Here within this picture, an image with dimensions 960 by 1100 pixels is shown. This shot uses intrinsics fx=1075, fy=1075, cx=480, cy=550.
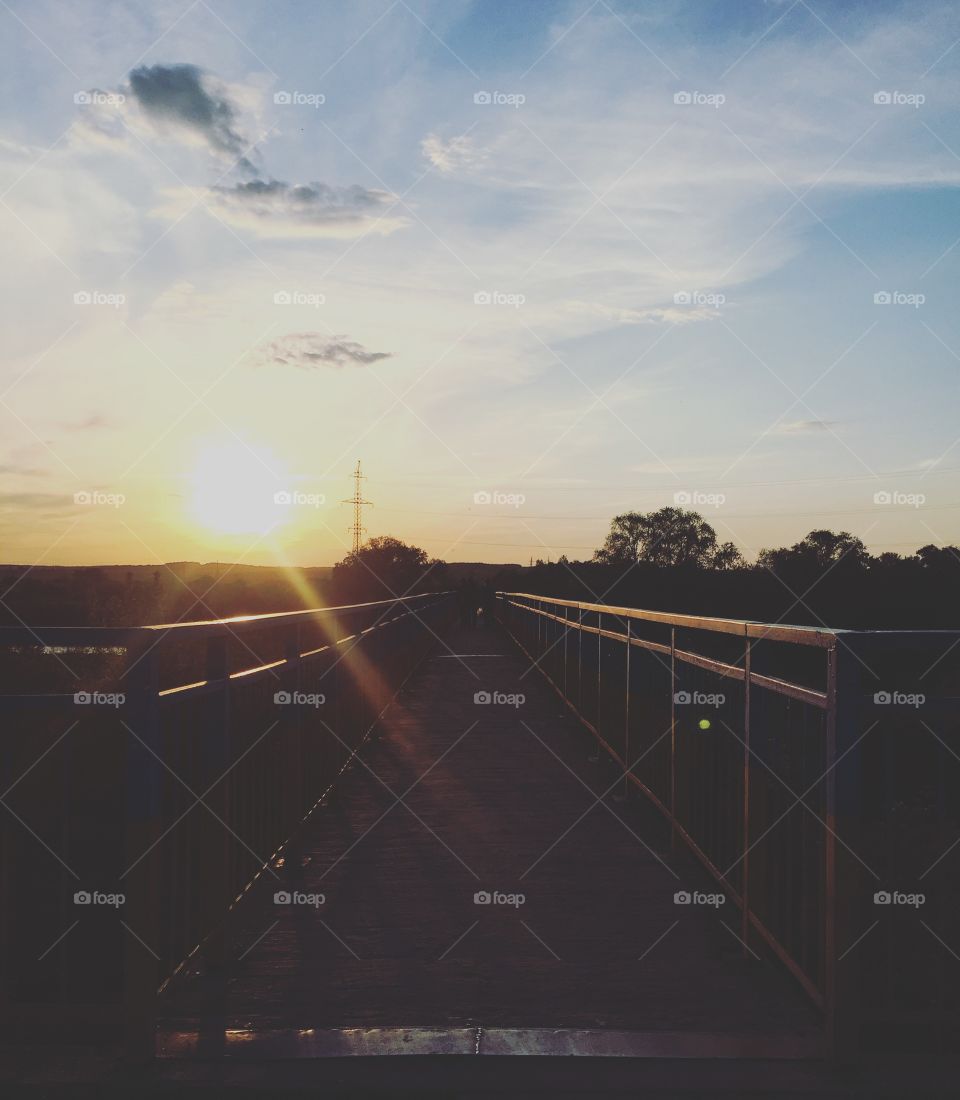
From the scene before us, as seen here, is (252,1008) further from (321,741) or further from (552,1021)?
(321,741)

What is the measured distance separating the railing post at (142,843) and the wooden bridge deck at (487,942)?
0.19 metres

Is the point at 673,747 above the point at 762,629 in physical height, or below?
below

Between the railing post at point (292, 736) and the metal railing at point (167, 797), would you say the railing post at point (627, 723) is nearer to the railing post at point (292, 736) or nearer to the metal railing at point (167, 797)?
the metal railing at point (167, 797)

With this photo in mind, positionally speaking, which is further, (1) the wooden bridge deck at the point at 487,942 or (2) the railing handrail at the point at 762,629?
(1) the wooden bridge deck at the point at 487,942

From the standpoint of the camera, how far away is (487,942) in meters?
4.88

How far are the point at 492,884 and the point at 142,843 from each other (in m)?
2.69

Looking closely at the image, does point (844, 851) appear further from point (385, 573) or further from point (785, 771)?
point (385, 573)

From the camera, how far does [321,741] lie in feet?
24.8

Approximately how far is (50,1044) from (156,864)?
696mm

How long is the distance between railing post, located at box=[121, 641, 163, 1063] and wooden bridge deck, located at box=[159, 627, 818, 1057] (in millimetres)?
186

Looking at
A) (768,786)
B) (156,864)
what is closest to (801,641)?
(768,786)

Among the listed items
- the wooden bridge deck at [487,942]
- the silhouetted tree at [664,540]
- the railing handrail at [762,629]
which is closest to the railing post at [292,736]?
the wooden bridge deck at [487,942]

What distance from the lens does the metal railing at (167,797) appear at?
361cm

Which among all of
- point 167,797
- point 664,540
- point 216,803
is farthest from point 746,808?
point 664,540
